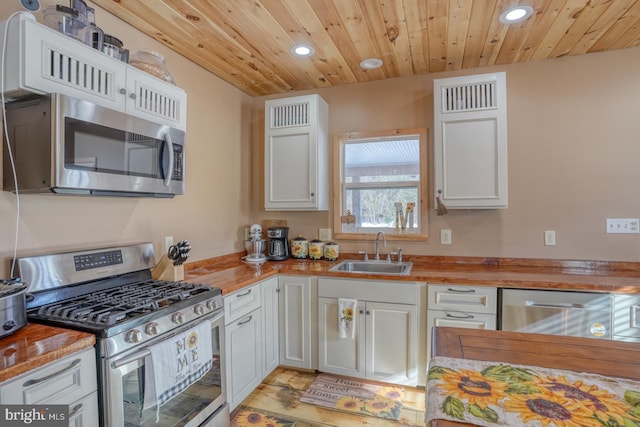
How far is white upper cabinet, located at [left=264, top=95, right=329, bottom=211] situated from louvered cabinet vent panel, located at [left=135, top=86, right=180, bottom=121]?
104 cm

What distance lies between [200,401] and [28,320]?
0.84 metres

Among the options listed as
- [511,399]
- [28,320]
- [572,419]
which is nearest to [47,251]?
[28,320]

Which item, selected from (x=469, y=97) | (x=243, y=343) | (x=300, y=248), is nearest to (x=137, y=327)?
(x=243, y=343)

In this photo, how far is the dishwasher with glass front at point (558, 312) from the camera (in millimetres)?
1921

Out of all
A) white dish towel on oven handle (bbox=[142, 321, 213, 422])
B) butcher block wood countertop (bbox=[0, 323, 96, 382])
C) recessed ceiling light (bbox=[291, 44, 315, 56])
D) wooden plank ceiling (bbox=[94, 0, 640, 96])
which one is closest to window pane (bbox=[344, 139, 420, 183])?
wooden plank ceiling (bbox=[94, 0, 640, 96])

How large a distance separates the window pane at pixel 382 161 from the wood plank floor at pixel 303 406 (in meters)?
1.65

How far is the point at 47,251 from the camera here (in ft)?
5.16

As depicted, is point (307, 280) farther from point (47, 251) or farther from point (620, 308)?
point (620, 308)

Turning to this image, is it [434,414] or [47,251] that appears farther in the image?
[47,251]

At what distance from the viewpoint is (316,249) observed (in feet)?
9.61

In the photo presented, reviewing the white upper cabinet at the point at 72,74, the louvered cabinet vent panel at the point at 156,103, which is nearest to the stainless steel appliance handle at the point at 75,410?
the white upper cabinet at the point at 72,74

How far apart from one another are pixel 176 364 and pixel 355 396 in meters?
1.33

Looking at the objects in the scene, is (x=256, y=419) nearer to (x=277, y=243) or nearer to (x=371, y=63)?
(x=277, y=243)

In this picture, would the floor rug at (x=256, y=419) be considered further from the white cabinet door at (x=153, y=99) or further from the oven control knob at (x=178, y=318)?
the white cabinet door at (x=153, y=99)
